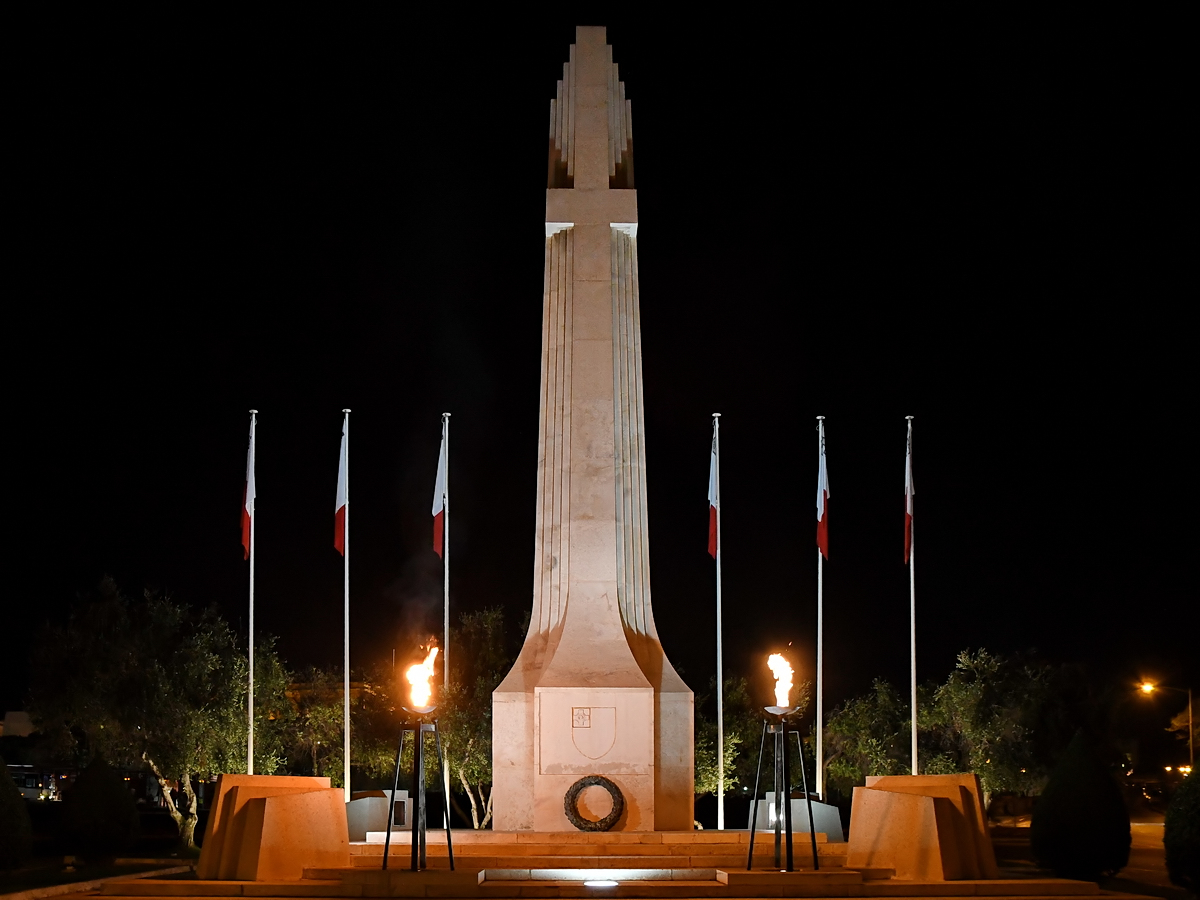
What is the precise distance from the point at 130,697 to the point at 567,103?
18205 millimetres

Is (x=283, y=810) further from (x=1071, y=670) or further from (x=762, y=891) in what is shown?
(x=1071, y=670)

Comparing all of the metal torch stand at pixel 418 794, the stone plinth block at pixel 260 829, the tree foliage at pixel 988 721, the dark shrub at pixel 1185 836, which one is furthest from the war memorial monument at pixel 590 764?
the tree foliage at pixel 988 721

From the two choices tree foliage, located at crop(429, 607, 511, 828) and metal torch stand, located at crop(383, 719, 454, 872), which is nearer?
metal torch stand, located at crop(383, 719, 454, 872)

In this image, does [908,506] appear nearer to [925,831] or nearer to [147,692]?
[925,831]

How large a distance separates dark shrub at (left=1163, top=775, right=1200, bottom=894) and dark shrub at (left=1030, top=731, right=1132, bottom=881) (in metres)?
2.13

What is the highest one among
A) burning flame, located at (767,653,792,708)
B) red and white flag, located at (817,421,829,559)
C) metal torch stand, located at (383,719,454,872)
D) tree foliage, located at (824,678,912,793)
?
red and white flag, located at (817,421,829,559)

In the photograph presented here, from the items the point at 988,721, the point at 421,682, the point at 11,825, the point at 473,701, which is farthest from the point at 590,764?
the point at 988,721

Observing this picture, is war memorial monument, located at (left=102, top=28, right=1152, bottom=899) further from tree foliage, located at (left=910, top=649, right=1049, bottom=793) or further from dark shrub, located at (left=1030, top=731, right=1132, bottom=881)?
tree foliage, located at (left=910, top=649, right=1049, bottom=793)

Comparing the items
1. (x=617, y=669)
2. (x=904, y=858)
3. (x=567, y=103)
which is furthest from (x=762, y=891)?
(x=567, y=103)

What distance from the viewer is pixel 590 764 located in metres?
23.2

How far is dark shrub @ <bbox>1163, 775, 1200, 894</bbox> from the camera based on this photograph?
55.6 ft

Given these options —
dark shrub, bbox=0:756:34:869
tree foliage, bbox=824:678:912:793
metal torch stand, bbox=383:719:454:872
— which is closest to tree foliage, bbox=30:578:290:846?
dark shrub, bbox=0:756:34:869

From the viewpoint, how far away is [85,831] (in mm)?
23500

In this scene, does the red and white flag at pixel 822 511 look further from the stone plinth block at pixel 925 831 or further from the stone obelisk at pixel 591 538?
the stone plinth block at pixel 925 831
